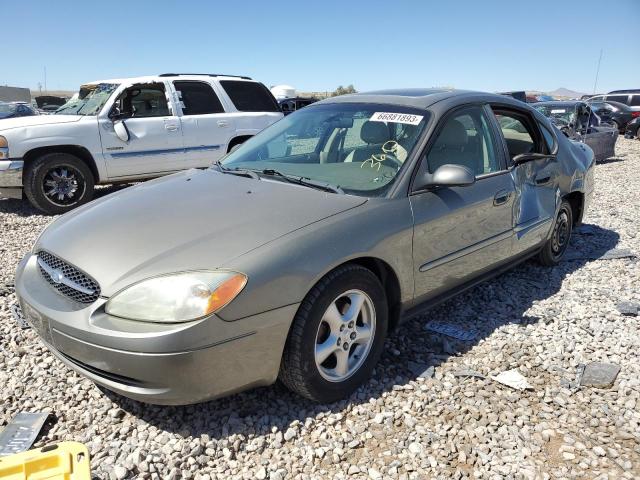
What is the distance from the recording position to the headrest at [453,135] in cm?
333

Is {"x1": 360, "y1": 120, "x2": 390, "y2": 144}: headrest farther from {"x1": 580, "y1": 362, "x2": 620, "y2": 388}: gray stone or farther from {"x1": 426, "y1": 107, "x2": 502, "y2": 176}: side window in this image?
{"x1": 580, "y1": 362, "x2": 620, "y2": 388}: gray stone

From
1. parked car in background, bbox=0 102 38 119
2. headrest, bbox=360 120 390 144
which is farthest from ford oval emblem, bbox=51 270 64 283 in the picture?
parked car in background, bbox=0 102 38 119

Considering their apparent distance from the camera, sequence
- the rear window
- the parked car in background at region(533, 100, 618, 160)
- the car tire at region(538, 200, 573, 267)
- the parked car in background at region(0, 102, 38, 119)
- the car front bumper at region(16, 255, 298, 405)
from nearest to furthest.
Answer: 1. the car front bumper at region(16, 255, 298, 405)
2. the car tire at region(538, 200, 573, 267)
3. the rear window
4. the parked car in background at region(533, 100, 618, 160)
5. the parked car in background at region(0, 102, 38, 119)

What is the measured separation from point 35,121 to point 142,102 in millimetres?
1457

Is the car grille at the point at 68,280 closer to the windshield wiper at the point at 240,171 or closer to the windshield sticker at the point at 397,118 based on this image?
the windshield wiper at the point at 240,171

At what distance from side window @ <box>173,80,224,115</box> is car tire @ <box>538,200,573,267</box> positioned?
213 inches

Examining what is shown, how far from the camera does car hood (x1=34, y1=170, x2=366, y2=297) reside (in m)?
2.34

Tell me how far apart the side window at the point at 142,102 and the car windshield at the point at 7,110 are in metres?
11.7

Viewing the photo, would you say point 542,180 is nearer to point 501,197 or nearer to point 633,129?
point 501,197

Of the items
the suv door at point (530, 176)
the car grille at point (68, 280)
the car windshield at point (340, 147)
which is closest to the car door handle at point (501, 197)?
the suv door at point (530, 176)

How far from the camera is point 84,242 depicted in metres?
2.60

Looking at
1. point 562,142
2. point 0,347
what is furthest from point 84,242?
point 562,142

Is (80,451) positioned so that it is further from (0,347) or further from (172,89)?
(172,89)

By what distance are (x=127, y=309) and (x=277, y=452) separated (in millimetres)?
975
